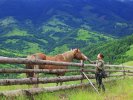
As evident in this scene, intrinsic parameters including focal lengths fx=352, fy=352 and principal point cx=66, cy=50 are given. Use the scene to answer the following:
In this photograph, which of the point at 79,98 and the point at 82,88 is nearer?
the point at 79,98

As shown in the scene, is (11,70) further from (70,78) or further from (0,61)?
(70,78)

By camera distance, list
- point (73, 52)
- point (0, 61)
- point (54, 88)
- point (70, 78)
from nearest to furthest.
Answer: point (0, 61) < point (54, 88) < point (70, 78) < point (73, 52)

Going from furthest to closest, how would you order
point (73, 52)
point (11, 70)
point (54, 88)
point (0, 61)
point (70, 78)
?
point (73, 52)
point (70, 78)
point (54, 88)
point (11, 70)
point (0, 61)

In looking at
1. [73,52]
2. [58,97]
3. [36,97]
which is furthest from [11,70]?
[73,52]

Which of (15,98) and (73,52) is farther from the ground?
(73,52)

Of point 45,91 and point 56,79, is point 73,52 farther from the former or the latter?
point 45,91

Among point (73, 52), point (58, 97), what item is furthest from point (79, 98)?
point (73, 52)

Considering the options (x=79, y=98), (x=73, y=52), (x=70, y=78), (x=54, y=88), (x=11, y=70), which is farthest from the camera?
(x=73, y=52)

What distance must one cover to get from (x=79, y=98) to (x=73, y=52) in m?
10.9

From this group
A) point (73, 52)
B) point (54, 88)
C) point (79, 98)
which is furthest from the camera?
point (73, 52)

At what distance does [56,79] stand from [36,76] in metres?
1.47

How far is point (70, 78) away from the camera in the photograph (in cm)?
1844

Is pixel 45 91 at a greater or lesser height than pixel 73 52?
lesser

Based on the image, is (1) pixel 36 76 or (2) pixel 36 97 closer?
(2) pixel 36 97
